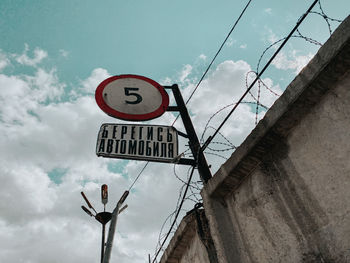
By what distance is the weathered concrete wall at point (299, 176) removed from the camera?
6.66ft

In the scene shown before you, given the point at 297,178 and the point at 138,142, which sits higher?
the point at 138,142

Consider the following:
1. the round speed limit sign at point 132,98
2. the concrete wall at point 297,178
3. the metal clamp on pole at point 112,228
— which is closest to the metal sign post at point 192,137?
the round speed limit sign at point 132,98

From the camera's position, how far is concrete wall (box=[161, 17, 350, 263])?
2031mm

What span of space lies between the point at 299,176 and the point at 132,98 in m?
3.08

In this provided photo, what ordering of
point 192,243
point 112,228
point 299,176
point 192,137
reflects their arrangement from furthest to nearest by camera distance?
point 112,228 → point 192,243 → point 192,137 → point 299,176

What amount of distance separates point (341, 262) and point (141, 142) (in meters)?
2.66

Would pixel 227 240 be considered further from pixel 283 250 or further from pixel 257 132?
pixel 257 132

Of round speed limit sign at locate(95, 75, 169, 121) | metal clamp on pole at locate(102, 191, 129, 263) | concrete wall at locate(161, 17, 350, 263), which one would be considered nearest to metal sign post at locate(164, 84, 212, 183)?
round speed limit sign at locate(95, 75, 169, 121)

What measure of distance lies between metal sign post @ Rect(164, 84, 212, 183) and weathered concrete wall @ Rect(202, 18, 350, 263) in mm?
614

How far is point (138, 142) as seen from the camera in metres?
3.77

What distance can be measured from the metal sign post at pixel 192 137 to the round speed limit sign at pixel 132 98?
229 mm

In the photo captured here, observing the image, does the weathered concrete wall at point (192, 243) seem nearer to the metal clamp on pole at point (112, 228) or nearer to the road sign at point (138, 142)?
the road sign at point (138, 142)

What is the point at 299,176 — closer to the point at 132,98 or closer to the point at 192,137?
the point at 192,137

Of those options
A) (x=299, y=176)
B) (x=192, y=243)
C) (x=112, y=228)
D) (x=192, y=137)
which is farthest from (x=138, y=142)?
(x=112, y=228)
